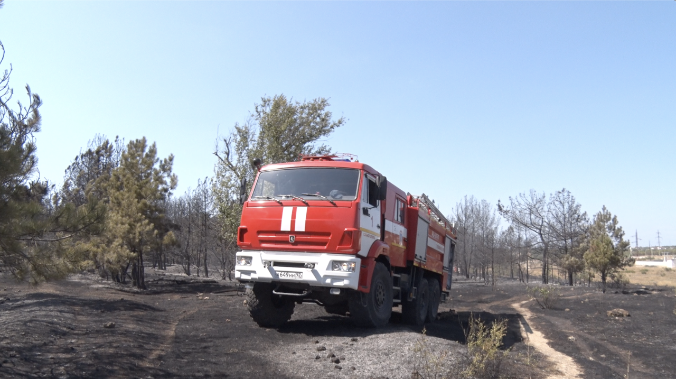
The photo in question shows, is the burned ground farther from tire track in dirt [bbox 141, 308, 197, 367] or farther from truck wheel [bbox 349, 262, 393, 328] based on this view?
truck wheel [bbox 349, 262, 393, 328]

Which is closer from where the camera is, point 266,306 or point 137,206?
point 266,306

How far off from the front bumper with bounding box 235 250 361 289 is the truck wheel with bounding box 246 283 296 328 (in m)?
0.57

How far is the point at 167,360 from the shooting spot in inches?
293

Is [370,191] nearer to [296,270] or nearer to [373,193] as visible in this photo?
[373,193]

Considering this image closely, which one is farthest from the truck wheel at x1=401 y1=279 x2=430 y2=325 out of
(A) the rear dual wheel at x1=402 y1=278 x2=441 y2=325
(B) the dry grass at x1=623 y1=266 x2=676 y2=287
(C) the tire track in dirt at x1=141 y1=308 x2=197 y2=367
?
(B) the dry grass at x1=623 y1=266 x2=676 y2=287

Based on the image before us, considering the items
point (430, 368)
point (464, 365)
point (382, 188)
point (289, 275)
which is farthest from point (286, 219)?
point (464, 365)

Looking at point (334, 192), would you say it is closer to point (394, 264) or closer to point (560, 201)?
point (394, 264)

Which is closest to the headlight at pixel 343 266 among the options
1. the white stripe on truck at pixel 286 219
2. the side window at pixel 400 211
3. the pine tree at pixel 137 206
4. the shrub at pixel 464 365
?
the white stripe on truck at pixel 286 219

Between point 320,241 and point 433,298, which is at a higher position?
point 320,241

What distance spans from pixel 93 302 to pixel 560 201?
34.8m

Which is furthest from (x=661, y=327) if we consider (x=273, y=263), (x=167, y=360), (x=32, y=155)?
(x=32, y=155)

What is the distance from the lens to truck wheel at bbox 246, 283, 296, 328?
10.2m

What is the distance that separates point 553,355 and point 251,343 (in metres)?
5.54

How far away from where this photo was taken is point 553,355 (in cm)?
959
